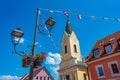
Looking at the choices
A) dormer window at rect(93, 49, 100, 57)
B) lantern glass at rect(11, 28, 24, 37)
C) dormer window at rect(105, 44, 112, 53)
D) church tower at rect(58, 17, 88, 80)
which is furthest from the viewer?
church tower at rect(58, 17, 88, 80)

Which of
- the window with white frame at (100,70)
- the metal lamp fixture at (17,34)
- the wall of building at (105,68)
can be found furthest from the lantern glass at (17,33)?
the window with white frame at (100,70)

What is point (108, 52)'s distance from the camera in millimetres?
22969

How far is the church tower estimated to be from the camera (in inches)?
1177

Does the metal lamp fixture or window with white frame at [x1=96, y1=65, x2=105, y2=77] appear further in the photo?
window with white frame at [x1=96, y1=65, x2=105, y2=77]

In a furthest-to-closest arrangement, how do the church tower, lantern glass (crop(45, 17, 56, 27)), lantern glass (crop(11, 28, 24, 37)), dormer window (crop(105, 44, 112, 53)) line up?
the church tower
dormer window (crop(105, 44, 112, 53))
lantern glass (crop(45, 17, 56, 27))
lantern glass (crop(11, 28, 24, 37))

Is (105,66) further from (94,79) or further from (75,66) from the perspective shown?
(75,66)

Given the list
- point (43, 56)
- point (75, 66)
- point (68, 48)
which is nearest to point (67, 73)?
point (75, 66)

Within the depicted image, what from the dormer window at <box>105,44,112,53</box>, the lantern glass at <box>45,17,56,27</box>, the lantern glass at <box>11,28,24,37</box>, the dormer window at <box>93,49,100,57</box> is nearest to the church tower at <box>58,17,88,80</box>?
the dormer window at <box>93,49,100,57</box>

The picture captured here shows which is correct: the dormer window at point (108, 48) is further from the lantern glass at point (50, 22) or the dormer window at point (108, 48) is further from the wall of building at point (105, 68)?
the lantern glass at point (50, 22)

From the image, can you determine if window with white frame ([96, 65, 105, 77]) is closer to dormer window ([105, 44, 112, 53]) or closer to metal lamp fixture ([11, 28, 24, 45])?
dormer window ([105, 44, 112, 53])

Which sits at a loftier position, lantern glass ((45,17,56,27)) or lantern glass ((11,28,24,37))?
lantern glass ((45,17,56,27))

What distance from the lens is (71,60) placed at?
104 feet

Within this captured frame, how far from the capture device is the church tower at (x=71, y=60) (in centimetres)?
2989

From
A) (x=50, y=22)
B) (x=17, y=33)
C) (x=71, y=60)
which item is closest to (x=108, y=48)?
(x=71, y=60)
